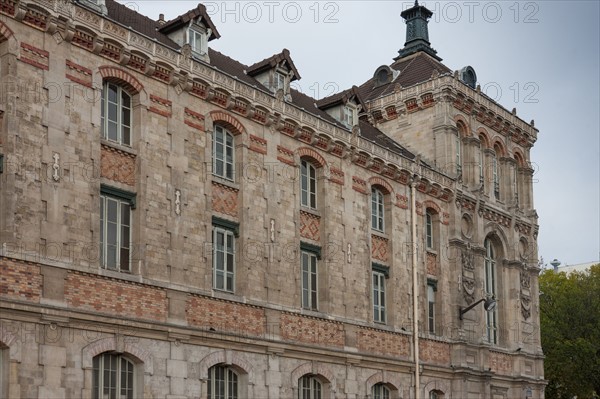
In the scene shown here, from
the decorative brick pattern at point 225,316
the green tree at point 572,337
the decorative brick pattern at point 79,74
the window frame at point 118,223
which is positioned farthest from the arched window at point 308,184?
the green tree at point 572,337

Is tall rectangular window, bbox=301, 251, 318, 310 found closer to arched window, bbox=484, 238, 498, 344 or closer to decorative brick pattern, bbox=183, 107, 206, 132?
decorative brick pattern, bbox=183, 107, 206, 132

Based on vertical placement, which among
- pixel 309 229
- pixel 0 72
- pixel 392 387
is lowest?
pixel 392 387

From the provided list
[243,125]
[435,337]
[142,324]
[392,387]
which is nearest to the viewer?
[142,324]

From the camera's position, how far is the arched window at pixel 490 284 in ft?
131

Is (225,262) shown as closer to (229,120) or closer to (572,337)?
(229,120)

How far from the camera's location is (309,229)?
31688mm

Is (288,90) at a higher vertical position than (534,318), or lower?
higher

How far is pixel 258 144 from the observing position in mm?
30062

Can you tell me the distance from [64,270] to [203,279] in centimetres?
493

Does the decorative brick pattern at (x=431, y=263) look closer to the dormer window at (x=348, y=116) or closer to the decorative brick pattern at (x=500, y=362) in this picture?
the decorative brick pattern at (x=500, y=362)

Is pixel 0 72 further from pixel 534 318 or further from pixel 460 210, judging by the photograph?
pixel 534 318

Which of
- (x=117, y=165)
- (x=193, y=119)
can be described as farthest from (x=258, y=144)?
(x=117, y=165)

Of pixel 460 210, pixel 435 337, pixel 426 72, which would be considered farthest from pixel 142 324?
pixel 426 72

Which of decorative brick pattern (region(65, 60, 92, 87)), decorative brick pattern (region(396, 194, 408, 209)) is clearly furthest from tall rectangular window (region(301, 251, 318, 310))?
decorative brick pattern (region(65, 60, 92, 87))
